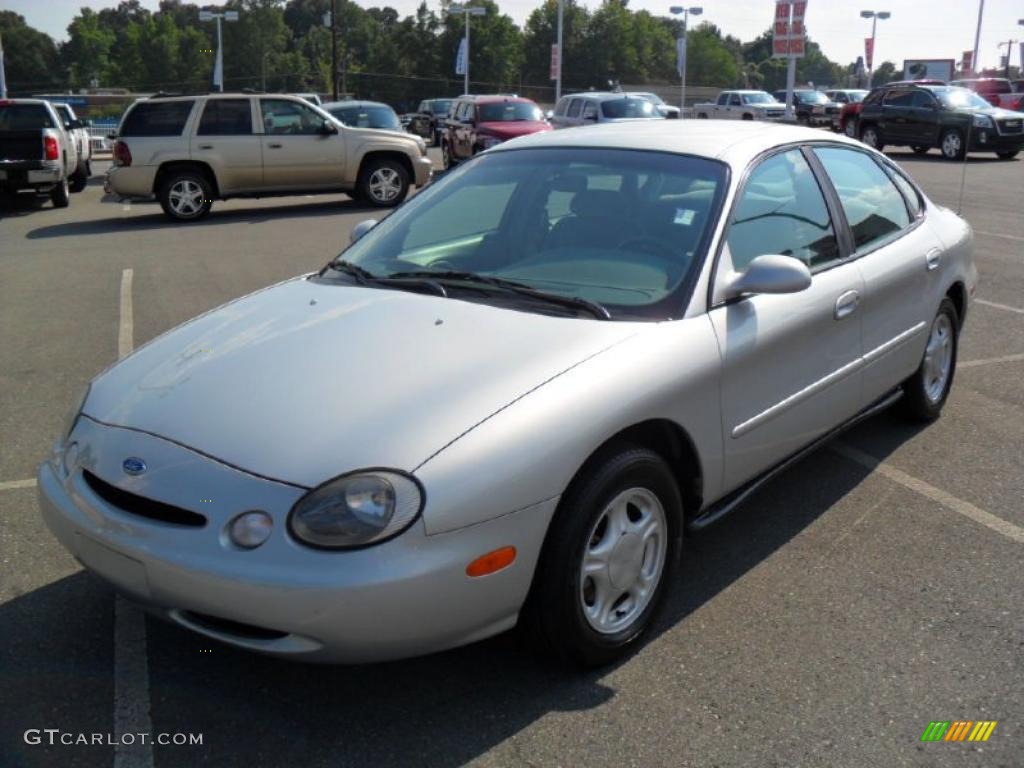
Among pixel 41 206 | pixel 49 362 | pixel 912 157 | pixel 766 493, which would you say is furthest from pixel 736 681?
pixel 912 157

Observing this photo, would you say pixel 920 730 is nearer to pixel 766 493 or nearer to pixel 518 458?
pixel 518 458

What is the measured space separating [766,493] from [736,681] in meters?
1.58

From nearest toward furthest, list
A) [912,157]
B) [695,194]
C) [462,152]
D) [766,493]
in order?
[695,194] → [766,493] → [462,152] → [912,157]

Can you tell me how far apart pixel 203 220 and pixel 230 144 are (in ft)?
3.86

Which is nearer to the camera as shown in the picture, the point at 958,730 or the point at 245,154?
the point at 958,730

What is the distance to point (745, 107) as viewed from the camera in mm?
41438

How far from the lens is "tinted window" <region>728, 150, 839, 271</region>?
12.7 ft

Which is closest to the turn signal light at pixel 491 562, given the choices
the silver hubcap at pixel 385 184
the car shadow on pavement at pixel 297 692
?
the car shadow on pavement at pixel 297 692

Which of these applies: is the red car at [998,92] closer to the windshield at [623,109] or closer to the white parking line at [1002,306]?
the windshield at [623,109]

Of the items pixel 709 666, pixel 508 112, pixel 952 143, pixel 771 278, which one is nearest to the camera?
pixel 709 666

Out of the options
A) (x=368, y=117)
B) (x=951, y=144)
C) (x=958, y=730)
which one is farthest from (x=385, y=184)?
(x=958, y=730)

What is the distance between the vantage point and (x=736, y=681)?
3.13 metres

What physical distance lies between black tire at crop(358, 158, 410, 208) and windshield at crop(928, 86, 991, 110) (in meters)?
14.3

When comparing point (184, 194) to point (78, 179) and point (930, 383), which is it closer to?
→ point (78, 179)
